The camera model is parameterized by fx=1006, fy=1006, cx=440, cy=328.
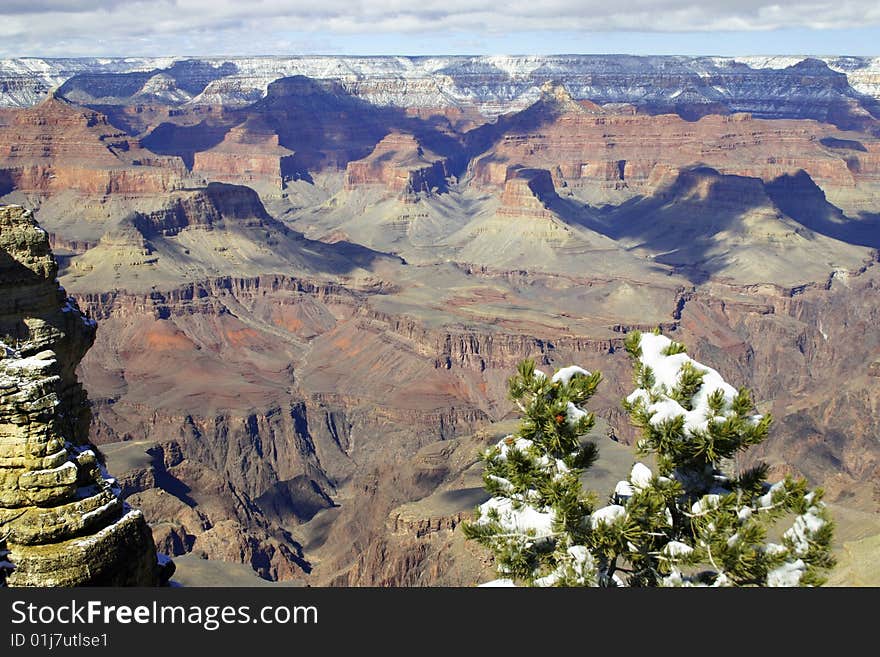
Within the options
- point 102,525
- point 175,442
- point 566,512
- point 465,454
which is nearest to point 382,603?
point 566,512

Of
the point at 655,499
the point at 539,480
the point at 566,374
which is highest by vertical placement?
the point at 566,374

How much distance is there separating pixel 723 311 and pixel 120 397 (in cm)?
10728

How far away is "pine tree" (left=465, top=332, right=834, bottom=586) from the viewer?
2081cm

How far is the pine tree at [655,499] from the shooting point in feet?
68.3

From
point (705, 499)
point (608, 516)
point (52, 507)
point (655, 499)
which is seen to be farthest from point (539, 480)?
point (52, 507)

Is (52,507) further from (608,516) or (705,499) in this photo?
(705,499)

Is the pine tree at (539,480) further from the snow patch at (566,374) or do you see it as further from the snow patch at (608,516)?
the snow patch at (608,516)

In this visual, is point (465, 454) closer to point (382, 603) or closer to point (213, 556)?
point (213, 556)

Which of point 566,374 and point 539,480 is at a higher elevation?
point 566,374

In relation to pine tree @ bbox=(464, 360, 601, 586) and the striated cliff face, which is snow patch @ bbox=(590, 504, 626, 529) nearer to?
pine tree @ bbox=(464, 360, 601, 586)

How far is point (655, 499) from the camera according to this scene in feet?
69.9

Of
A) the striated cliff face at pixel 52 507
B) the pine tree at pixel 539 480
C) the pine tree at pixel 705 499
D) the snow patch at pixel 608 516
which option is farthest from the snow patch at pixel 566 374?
the striated cliff face at pixel 52 507

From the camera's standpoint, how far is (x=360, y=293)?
180 m

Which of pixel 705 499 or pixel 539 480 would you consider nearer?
pixel 705 499
